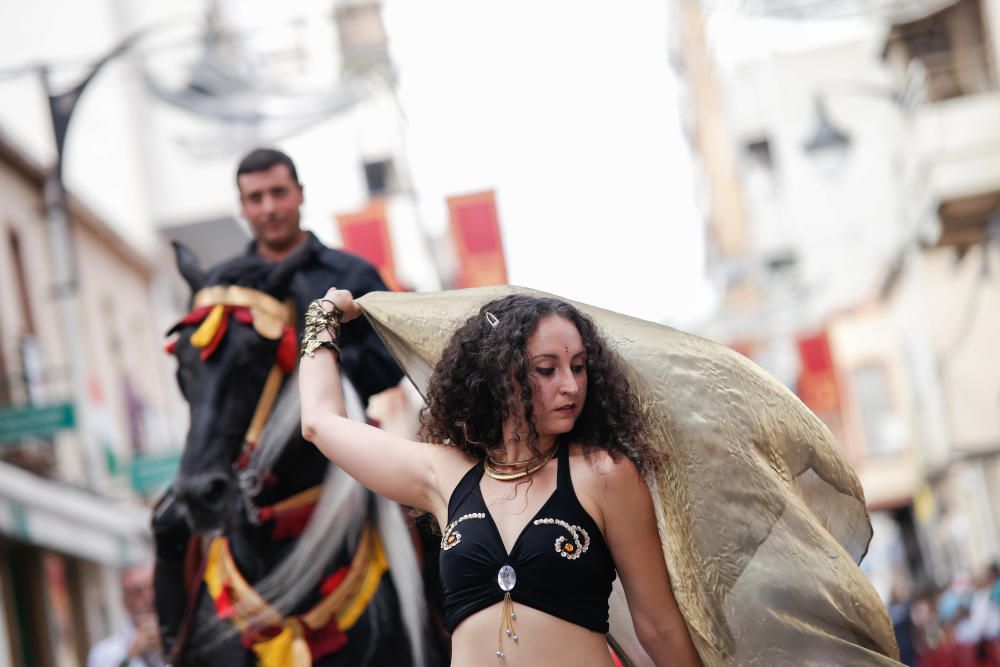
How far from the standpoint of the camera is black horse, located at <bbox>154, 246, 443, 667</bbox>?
526 cm

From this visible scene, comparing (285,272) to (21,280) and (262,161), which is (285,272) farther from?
(21,280)

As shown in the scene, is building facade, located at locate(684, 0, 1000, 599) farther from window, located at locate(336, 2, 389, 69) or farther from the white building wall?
window, located at locate(336, 2, 389, 69)

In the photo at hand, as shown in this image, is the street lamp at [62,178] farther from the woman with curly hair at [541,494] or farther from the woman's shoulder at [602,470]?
the woman's shoulder at [602,470]

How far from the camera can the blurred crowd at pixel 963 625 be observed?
19.1 metres

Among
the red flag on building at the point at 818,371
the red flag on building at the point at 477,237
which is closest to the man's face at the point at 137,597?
the red flag on building at the point at 477,237

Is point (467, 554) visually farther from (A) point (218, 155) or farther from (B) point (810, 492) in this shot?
(A) point (218, 155)

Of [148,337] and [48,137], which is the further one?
[148,337]

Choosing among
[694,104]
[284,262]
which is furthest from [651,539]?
[694,104]

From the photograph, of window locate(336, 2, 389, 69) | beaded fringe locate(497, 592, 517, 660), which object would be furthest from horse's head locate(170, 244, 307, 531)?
window locate(336, 2, 389, 69)

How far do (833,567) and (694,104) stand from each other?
89001 mm

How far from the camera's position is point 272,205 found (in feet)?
19.9

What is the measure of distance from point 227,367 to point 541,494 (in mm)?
2070

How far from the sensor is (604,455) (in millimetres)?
3719

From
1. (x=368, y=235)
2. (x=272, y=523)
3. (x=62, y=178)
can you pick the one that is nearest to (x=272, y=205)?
(x=272, y=523)
